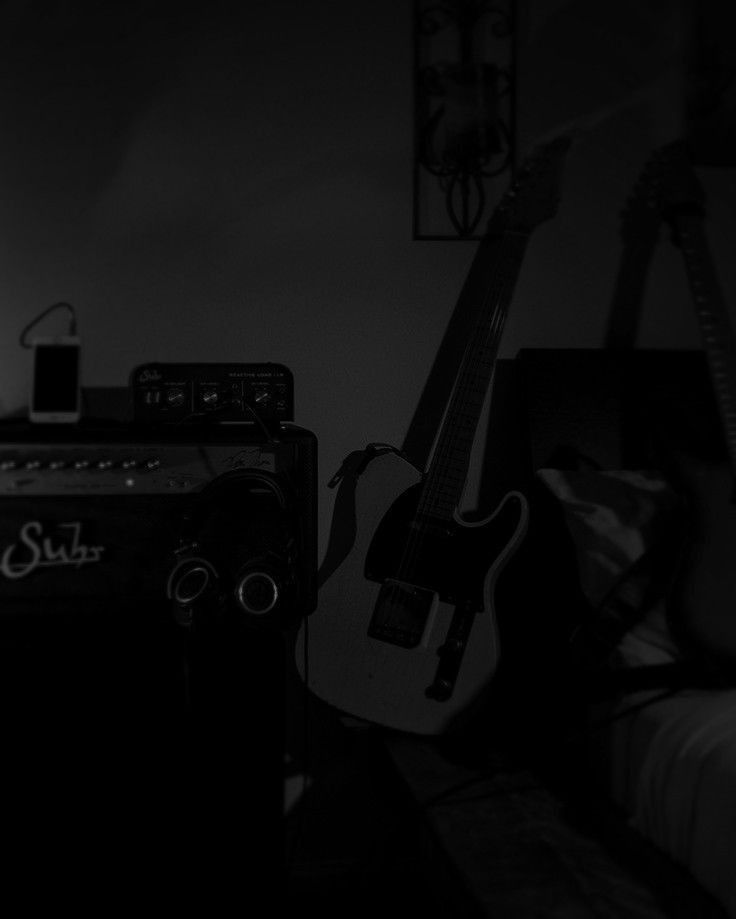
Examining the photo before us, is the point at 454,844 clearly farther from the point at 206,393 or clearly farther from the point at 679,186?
the point at 679,186

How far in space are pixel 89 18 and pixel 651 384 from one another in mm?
1192

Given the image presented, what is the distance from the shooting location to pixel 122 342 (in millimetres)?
1294

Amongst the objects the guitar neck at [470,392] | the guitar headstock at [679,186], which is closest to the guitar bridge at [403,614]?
the guitar neck at [470,392]

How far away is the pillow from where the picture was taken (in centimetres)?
99

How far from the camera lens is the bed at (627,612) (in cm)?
79

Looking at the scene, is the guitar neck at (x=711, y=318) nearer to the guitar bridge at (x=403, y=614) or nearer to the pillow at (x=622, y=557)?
the pillow at (x=622, y=557)

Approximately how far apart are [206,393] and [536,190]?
674 mm

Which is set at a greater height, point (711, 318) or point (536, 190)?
point (536, 190)

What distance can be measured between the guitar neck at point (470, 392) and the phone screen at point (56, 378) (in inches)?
21.6

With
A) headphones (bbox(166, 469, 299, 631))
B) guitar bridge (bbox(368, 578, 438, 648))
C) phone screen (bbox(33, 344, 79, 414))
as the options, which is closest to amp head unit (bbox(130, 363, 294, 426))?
phone screen (bbox(33, 344, 79, 414))

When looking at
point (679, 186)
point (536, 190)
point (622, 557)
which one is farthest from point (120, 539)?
point (679, 186)

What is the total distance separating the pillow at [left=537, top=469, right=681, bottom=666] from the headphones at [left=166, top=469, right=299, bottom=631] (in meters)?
0.42

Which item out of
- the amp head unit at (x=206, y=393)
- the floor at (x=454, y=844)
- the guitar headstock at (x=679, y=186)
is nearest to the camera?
the floor at (x=454, y=844)

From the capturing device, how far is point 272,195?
1318 millimetres
